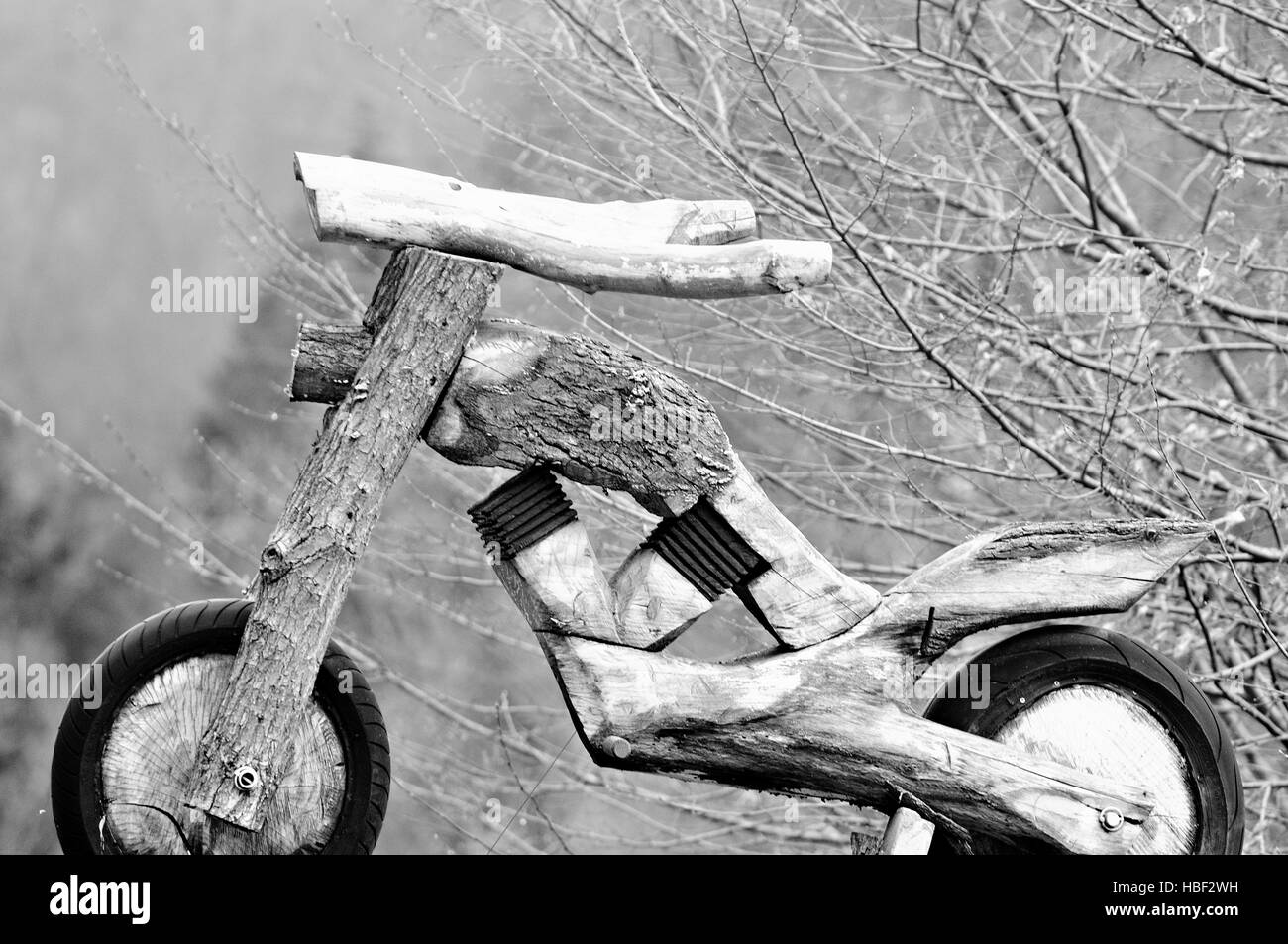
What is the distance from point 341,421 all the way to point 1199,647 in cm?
331

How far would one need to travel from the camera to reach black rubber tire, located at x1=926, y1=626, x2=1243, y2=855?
2.76 m

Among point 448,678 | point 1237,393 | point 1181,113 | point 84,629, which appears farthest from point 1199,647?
point 84,629

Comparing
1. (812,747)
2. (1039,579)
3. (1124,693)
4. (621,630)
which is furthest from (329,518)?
(1124,693)

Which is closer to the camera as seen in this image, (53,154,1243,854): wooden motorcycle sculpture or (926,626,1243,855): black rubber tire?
(53,154,1243,854): wooden motorcycle sculpture

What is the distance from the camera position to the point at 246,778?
2.53 m

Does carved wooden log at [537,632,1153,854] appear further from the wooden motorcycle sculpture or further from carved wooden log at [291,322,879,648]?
carved wooden log at [291,322,879,648]

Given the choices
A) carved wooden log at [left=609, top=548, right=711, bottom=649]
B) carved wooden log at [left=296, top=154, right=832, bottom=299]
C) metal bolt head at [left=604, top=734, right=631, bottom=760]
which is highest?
carved wooden log at [left=296, top=154, right=832, bottom=299]

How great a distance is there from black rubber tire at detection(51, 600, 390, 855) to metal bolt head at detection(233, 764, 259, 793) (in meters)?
0.28

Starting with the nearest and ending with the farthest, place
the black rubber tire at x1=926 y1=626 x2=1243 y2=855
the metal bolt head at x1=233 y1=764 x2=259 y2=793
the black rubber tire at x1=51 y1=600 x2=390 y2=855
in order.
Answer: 1. the metal bolt head at x1=233 y1=764 x2=259 y2=793
2. the black rubber tire at x1=51 y1=600 x2=390 y2=855
3. the black rubber tire at x1=926 y1=626 x2=1243 y2=855

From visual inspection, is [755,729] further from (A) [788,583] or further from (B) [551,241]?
(B) [551,241]

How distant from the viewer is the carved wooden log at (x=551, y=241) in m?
2.56

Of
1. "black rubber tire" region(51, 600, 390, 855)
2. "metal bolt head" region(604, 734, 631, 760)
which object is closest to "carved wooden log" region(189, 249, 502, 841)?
"black rubber tire" region(51, 600, 390, 855)

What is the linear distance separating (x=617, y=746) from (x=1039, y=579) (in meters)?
0.96

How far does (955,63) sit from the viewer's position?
3.98 m
